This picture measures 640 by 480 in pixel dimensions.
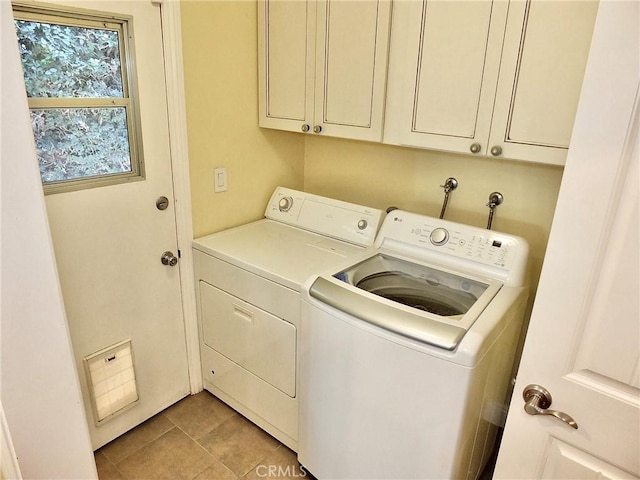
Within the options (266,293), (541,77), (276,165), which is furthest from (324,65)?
(266,293)

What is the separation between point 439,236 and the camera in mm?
1771

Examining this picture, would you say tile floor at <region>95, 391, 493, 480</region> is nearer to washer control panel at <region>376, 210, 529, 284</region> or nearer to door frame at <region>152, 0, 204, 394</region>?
door frame at <region>152, 0, 204, 394</region>

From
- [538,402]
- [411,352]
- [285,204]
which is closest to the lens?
[538,402]

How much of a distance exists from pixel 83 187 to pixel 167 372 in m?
1.03

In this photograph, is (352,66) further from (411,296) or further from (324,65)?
(411,296)

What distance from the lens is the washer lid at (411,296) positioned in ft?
4.33

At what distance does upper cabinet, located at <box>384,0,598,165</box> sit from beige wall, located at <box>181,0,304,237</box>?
2.51 ft

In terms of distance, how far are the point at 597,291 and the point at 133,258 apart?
5.59 ft

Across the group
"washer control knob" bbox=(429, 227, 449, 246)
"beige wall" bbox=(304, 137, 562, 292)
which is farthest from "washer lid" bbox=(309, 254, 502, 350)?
"beige wall" bbox=(304, 137, 562, 292)

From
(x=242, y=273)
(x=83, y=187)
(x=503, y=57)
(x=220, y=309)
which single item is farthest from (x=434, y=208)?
(x=83, y=187)

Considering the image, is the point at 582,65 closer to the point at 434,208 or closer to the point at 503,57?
the point at 503,57

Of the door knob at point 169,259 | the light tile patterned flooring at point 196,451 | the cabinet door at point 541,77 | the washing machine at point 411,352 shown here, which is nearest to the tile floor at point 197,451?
the light tile patterned flooring at point 196,451

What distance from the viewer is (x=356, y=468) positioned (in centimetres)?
161
